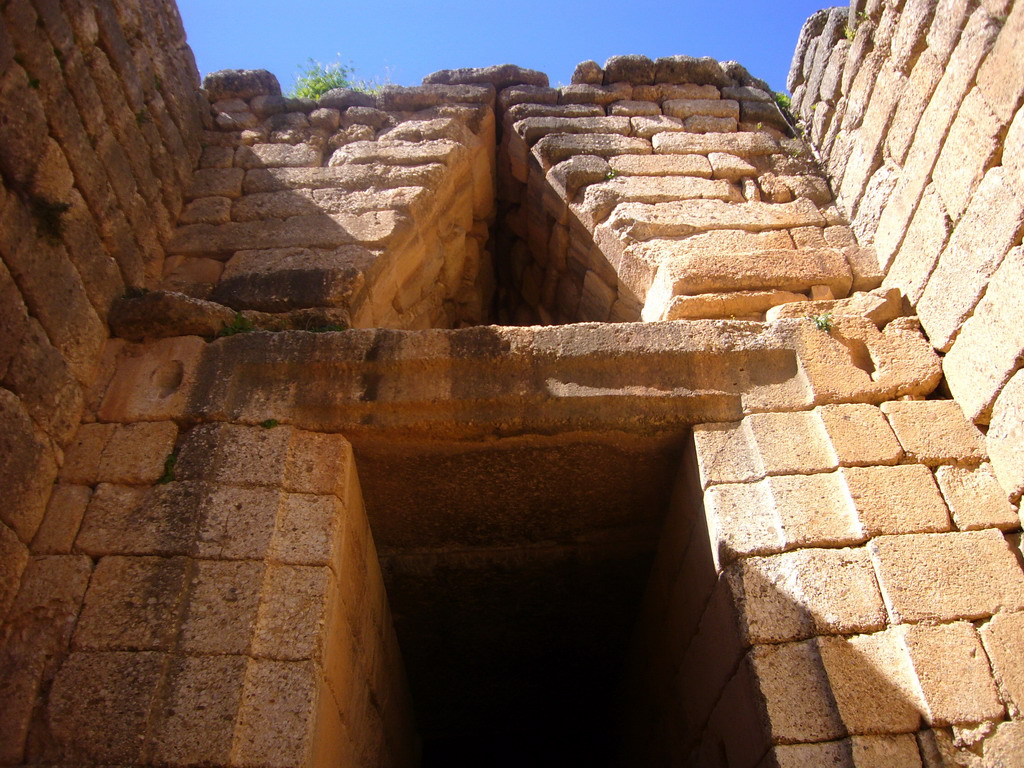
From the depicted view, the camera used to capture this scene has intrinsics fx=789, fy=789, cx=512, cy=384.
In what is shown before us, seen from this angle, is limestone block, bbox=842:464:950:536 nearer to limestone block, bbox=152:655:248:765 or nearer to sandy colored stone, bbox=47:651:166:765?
limestone block, bbox=152:655:248:765

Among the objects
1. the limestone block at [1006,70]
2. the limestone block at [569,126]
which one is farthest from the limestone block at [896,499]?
the limestone block at [569,126]

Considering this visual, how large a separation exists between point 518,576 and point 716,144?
306 centimetres

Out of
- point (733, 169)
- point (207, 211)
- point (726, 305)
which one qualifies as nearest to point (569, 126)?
point (733, 169)

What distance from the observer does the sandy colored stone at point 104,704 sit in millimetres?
2518

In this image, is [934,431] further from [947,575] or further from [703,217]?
[703,217]

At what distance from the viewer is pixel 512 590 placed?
4.72 m

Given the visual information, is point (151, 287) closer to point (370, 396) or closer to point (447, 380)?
point (370, 396)

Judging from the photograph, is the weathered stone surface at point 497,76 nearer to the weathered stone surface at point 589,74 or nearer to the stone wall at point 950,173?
the weathered stone surface at point 589,74

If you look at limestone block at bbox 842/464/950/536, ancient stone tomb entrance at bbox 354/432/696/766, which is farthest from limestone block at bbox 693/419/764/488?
limestone block at bbox 842/464/950/536

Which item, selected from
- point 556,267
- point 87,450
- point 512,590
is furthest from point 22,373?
point 556,267

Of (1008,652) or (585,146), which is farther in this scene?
(585,146)

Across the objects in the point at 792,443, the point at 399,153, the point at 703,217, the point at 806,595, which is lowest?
the point at 806,595

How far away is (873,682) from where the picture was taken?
8.54 ft

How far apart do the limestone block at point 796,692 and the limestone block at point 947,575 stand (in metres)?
0.35
